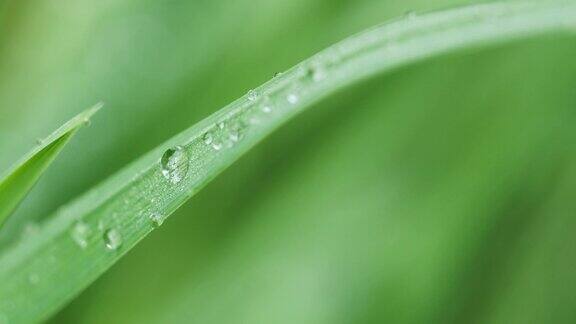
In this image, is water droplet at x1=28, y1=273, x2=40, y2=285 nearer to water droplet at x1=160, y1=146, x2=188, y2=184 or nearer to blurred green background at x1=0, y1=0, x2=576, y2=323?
water droplet at x1=160, y1=146, x2=188, y2=184

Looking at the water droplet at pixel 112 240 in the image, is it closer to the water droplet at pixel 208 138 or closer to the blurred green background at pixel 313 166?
the water droplet at pixel 208 138

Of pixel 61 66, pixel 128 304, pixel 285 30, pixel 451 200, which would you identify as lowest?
pixel 451 200

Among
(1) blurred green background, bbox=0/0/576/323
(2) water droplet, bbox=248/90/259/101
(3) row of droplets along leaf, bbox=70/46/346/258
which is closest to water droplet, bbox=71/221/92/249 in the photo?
(3) row of droplets along leaf, bbox=70/46/346/258

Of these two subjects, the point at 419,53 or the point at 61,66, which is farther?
the point at 61,66

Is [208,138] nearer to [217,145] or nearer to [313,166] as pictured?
[217,145]

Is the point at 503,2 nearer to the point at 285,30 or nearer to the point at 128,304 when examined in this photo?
the point at 285,30

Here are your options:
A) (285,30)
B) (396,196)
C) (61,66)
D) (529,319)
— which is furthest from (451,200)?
(61,66)
